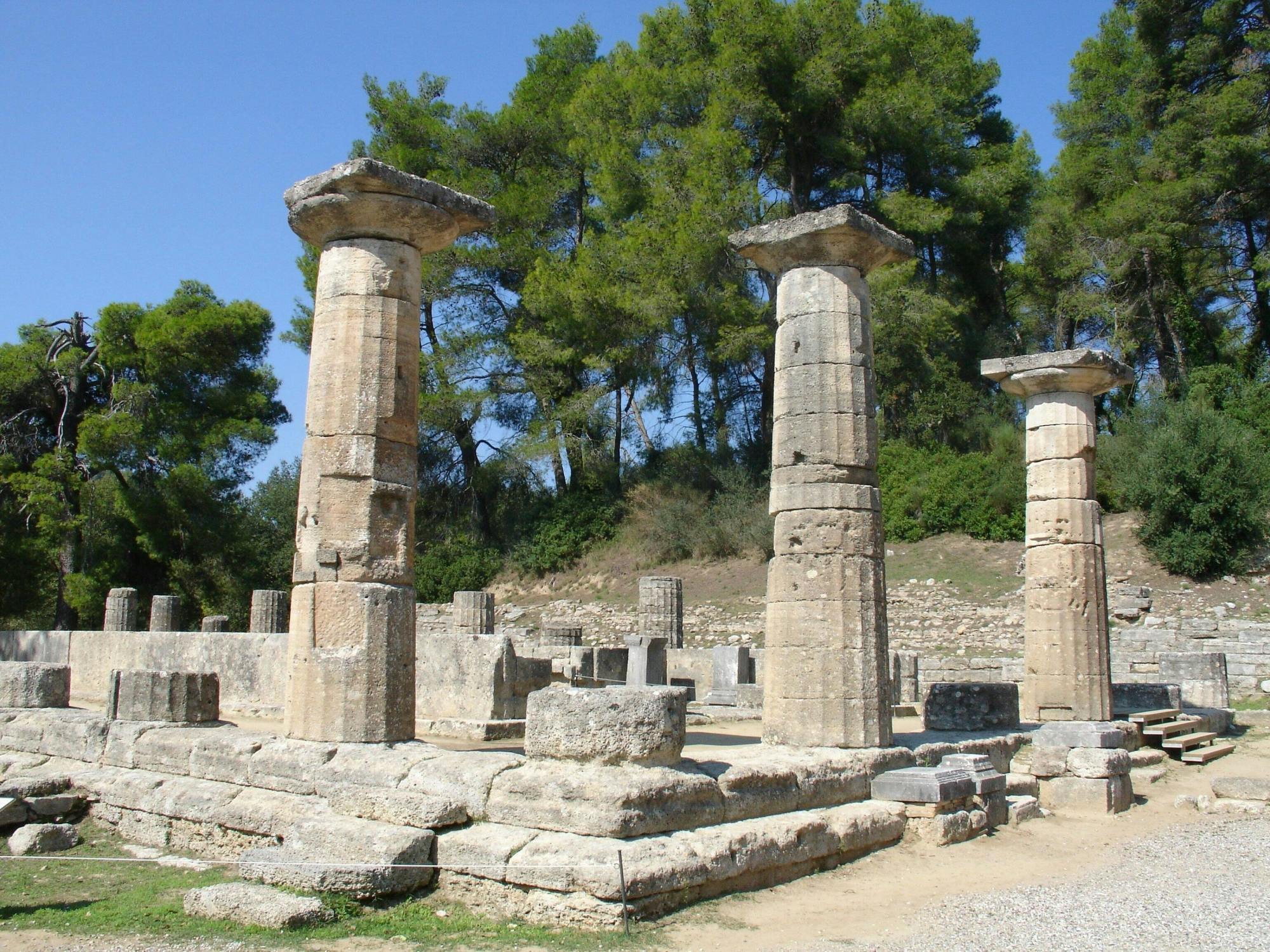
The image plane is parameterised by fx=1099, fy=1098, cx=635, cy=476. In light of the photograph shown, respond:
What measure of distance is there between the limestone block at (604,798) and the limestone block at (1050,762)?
4390mm

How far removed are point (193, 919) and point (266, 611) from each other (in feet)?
52.1

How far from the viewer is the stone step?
38.2 feet

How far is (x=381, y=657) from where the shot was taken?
7246 millimetres

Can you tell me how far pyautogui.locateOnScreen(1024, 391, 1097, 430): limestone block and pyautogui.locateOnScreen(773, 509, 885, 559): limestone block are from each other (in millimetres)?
4768

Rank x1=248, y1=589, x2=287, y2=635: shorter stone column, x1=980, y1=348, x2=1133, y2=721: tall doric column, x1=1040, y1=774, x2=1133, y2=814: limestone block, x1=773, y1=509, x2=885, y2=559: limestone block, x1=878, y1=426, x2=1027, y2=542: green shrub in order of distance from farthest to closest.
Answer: x1=878, y1=426, x2=1027, y2=542: green shrub → x1=248, y1=589, x2=287, y2=635: shorter stone column → x1=980, y1=348, x2=1133, y2=721: tall doric column → x1=1040, y1=774, x2=1133, y2=814: limestone block → x1=773, y1=509, x2=885, y2=559: limestone block

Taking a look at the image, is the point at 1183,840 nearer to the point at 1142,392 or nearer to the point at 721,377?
the point at 1142,392

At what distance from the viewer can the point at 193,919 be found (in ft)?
17.4

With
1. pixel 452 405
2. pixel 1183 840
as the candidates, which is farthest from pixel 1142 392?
pixel 1183 840

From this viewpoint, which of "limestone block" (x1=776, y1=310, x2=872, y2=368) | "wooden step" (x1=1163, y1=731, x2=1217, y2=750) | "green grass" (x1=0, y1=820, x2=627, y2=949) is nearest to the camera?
"green grass" (x1=0, y1=820, x2=627, y2=949)

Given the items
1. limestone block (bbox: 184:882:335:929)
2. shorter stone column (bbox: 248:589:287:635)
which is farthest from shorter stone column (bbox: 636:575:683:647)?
limestone block (bbox: 184:882:335:929)

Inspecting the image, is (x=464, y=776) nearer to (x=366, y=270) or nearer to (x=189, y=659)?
(x=366, y=270)

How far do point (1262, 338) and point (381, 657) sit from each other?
84.7 ft

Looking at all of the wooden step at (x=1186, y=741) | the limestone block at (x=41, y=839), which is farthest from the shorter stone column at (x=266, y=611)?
the wooden step at (x=1186, y=741)

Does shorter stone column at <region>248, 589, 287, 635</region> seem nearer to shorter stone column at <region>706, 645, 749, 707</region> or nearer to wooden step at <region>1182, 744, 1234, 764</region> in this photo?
shorter stone column at <region>706, 645, 749, 707</region>
